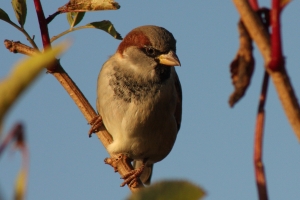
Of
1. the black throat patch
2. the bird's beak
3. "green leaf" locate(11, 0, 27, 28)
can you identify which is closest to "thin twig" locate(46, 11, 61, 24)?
"green leaf" locate(11, 0, 27, 28)

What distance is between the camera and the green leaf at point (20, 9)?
2.43 m

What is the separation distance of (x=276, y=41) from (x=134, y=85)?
12.6 ft

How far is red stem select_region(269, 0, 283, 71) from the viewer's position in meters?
0.60

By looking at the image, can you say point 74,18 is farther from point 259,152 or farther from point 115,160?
point 259,152

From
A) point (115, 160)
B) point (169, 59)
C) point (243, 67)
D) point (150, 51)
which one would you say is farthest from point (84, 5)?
point (150, 51)

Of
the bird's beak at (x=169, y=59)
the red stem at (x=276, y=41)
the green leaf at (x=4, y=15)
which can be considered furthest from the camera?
the bird's beak at (x=169, y=59)

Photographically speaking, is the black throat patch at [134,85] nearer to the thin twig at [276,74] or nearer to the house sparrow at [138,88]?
the house sparrow at [138,88]

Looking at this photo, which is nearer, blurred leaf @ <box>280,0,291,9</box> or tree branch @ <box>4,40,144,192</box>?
blurred leaf @ <box>280,0,291,9</box>

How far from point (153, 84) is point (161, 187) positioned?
391 centimetres

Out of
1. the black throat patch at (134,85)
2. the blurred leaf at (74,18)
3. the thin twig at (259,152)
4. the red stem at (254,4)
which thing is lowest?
the thin twig at (259,152)

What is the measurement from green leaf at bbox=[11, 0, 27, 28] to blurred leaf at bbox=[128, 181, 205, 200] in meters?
2.02

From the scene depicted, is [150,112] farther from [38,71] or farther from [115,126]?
[38,71]

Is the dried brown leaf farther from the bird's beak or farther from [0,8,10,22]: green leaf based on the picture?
the bird's beak

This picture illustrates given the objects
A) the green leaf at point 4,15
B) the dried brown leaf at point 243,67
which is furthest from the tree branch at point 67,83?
the dried brown leaf at point 243,67
